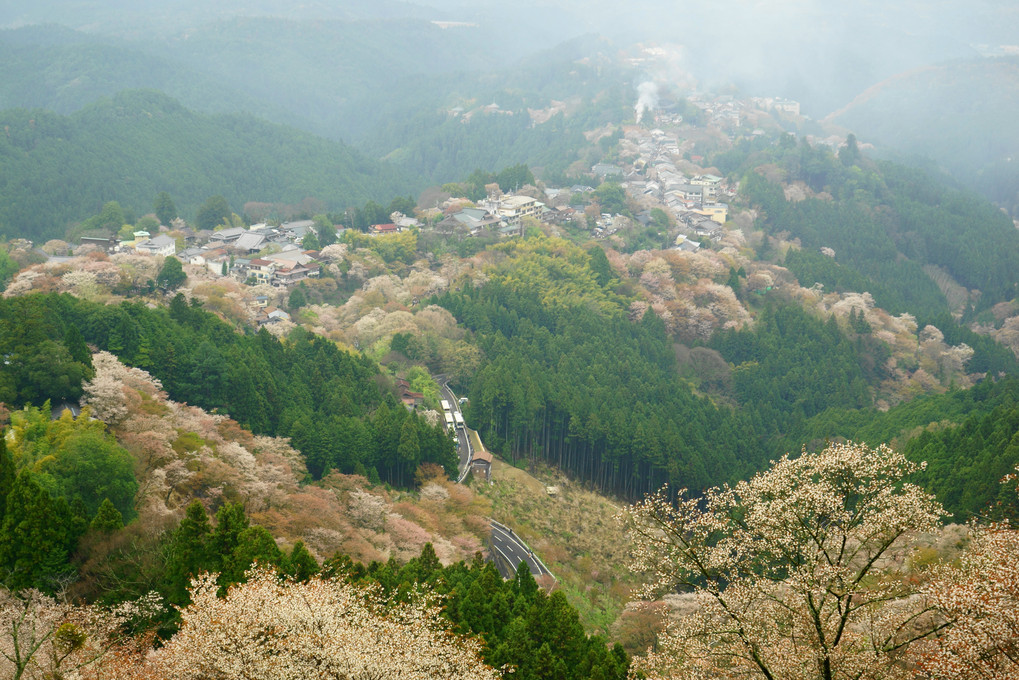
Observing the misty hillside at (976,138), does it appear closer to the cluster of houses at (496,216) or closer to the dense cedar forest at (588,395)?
the cluster of houses at (496,216)

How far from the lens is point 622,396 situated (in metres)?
55.9

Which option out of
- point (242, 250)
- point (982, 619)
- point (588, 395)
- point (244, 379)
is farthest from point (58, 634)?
point (242, 250)

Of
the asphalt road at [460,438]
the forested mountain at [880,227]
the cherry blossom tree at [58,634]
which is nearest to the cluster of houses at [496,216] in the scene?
the asphalt road at [460,438]

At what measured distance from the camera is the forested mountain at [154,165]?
92.6m

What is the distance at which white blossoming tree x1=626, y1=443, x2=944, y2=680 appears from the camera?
14.4 metres

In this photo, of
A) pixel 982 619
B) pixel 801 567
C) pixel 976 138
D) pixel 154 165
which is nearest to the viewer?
pixel 982 619

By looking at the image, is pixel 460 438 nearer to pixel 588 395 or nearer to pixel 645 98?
pixel 588 395

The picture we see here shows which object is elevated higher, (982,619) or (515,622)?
(982,619)

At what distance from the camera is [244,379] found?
132 feet

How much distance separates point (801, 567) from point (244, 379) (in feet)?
105

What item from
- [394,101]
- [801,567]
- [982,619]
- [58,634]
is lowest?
[394,101]

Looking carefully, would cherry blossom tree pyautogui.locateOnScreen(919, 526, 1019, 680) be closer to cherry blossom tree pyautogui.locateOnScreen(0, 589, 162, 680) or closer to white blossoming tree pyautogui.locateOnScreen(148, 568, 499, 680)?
white blossoming tree pyautogui.locateOnScreen(148, 568, 499, 680)

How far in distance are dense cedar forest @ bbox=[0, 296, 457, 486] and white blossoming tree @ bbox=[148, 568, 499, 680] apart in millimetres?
18714

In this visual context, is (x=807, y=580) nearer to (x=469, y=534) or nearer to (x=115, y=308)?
(x=469, y=534)
